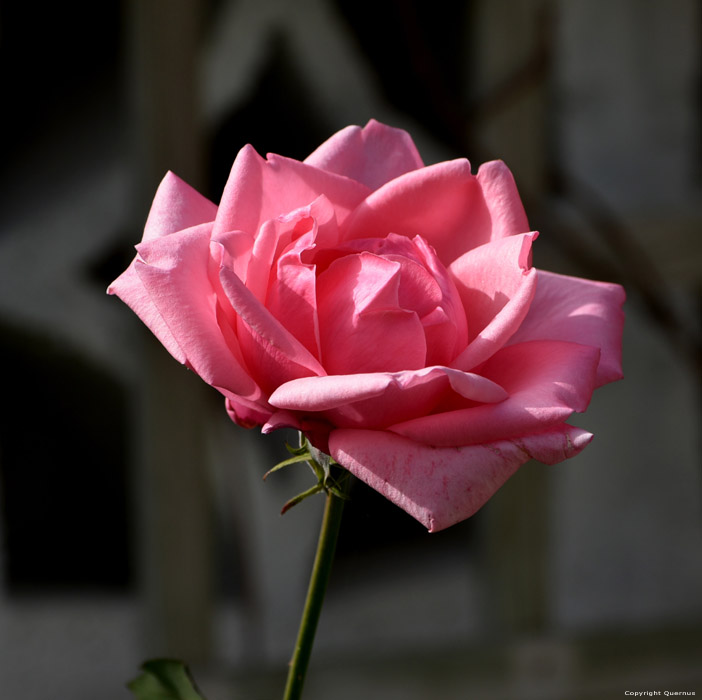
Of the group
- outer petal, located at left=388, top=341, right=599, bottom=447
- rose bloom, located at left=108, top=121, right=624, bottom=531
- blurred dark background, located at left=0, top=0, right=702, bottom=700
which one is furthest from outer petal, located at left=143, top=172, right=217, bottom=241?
blurred dark background, located at left=0, top=0, right=702, bottom=700

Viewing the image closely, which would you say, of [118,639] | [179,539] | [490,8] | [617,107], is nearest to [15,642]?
[118,639]

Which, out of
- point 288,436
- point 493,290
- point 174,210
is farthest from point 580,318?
point 288,436

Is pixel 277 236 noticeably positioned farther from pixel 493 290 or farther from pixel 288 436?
pixel 288 436

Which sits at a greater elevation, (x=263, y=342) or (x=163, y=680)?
(x=263, y=342)

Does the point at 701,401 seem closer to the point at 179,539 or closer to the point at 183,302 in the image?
the point at 179,539

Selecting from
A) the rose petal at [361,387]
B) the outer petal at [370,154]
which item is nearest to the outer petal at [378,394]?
the rose petal at [361,387]

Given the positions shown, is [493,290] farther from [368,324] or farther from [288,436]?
[288,436]

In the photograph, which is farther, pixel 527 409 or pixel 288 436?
pixel 288 436
